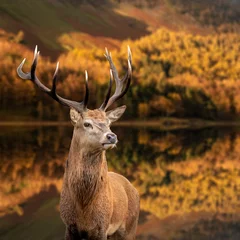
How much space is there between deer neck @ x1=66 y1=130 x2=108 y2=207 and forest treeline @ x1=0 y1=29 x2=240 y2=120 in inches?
2606

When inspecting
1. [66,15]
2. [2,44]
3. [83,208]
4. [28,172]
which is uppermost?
[66,15]

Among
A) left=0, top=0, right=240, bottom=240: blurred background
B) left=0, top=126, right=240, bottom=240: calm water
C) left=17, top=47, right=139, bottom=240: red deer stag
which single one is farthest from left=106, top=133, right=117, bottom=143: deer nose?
left=0, top=0, right=240, bottom=240: blurred background

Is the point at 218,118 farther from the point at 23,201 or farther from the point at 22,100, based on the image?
the point at 23,201

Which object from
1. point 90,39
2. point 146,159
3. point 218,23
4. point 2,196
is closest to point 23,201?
point 2,196

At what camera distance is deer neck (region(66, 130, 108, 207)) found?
7434 millimetres

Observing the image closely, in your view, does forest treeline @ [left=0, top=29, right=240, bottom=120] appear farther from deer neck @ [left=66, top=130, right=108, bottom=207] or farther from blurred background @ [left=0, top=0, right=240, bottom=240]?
deer neck @ [left=66, top=130, right=108, bottom=207]

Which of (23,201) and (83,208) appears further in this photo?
(23,201)

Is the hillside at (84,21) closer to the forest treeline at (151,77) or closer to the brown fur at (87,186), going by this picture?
the forest treeline at (151,77)

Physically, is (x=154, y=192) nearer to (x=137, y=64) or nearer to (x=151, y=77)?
(x=151, y=77)

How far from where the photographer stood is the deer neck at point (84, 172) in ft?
24.4

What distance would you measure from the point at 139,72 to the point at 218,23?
71.7 ft

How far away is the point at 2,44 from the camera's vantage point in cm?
8038

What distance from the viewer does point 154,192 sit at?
52.8ft

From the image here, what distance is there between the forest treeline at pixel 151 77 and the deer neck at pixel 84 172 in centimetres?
6618
